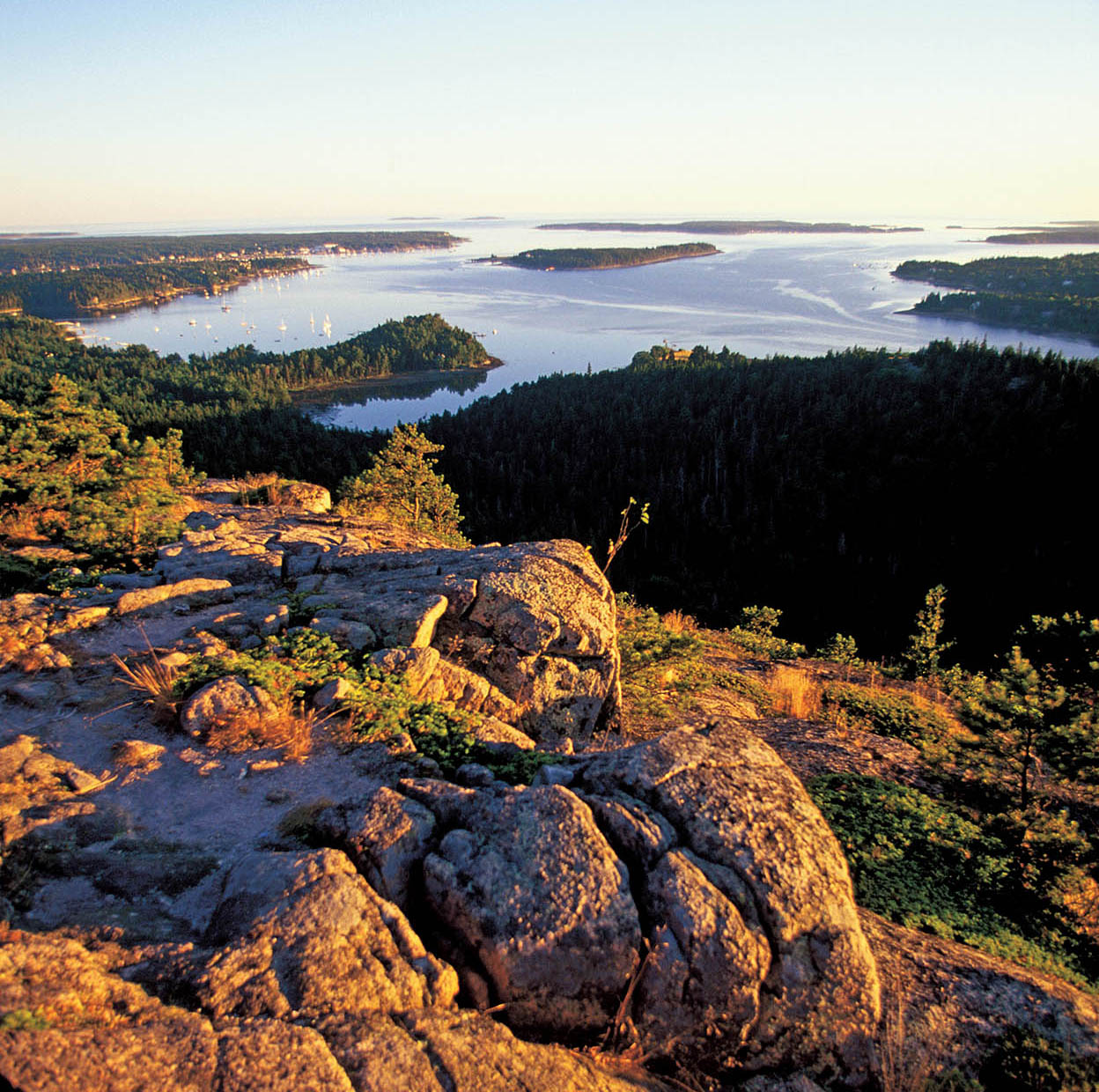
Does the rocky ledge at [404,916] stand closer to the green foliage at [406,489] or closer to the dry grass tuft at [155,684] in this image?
the dry grass tuft at [155,684]

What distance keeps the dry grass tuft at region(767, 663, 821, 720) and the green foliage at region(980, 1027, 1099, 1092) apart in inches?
Answer: 280

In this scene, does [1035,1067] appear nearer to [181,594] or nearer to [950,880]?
[950,880]

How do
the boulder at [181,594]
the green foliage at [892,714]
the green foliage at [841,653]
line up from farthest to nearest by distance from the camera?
the green foliage at [841,653], the green foliage at [892,714], the boulder at [181,594]

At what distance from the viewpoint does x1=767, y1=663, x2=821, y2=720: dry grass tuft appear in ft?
40.2

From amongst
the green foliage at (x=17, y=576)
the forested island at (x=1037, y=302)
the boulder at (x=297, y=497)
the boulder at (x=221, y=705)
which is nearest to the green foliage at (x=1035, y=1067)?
the boulder at (x=221, y=705)

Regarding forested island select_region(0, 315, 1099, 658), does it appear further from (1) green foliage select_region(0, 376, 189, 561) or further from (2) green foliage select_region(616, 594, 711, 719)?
(1) green foliage select_region(0, 376, 189, 561)

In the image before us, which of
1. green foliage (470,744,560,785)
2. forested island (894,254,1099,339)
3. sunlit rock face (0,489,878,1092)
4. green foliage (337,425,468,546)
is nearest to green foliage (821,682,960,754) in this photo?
sunlit rock face (0,489,878,1092)

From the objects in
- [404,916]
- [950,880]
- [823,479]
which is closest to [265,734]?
[404,916]

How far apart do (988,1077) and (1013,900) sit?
280 cm

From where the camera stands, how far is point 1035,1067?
4.46 meters

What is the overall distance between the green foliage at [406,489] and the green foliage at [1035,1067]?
22.7m

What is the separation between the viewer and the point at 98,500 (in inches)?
531

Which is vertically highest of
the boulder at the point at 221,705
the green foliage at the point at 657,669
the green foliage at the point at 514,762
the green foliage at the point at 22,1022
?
→ the green foliage at the point at 22,1022

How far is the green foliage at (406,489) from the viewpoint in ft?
86.1
